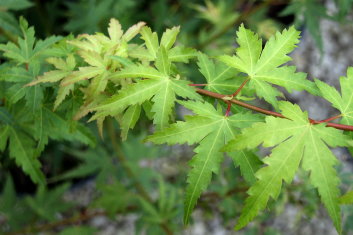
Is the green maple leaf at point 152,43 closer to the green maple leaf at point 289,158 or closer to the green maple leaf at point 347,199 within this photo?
the green maple leaf at point 289,158

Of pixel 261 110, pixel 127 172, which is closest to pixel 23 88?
pixel 261 110

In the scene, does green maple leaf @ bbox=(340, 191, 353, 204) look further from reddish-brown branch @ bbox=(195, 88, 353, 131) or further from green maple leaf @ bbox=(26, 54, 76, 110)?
green maple leaf @ bbox=(26, 54, 76, 110)

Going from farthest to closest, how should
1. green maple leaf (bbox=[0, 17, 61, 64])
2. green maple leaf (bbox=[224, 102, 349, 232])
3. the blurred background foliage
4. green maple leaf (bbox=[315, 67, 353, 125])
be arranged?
1. the blurred background foliage
2. green maple leaf (bbox=[0, 17, 61, 64])
3. green maple leaf (bbox=[315, 67, 353, 125])
4. green maple leaf (bbox=[224, 102, 349, 232])

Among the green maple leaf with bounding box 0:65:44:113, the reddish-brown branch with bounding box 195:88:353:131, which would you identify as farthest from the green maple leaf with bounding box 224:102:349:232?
the green maple leaf with bounding box 0:65:44:113

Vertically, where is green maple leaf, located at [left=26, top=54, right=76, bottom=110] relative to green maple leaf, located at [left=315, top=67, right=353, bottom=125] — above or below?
above

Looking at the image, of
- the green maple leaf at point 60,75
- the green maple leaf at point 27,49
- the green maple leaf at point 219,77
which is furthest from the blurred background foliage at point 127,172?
the green maple leaf at point 219,77

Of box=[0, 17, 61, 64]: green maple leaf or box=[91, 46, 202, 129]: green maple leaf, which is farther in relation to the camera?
box=[0, 17, 61, 64]: green maple leaf

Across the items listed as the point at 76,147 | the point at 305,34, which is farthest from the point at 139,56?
the point at 305,34
